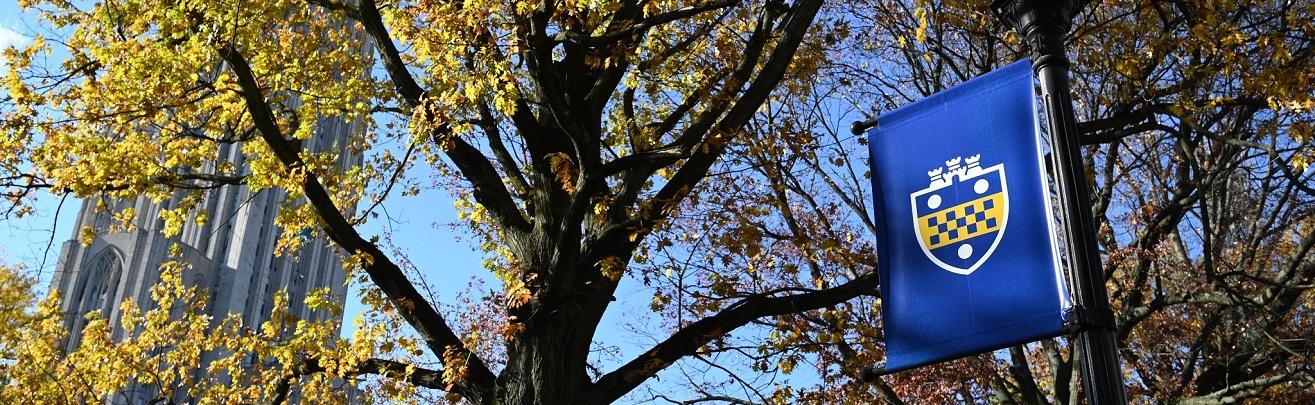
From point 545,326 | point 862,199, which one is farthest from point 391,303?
point 862,199

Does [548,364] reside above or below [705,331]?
below

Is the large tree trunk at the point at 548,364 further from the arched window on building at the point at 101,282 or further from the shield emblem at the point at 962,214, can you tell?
the arched window on building at the point at 101,282

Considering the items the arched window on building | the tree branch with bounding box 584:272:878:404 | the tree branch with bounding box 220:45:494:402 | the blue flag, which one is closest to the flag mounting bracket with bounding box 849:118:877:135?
the blue flag

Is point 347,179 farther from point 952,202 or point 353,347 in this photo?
point 952,202

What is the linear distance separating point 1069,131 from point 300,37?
31.2 feet

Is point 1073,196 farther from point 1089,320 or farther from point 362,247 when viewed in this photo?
point 362,247

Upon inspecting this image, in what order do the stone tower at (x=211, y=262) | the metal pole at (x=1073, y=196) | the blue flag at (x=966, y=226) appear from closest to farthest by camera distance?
the metal pole at (x=1073, y=196)
the blue flag at (x=966, y=226)
the stone tower at (x=211, y=262)

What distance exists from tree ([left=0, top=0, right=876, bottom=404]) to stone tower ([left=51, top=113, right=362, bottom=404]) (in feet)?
134

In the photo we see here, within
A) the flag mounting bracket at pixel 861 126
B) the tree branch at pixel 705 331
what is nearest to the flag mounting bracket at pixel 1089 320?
the flag mounting bracket at pixel 861 126

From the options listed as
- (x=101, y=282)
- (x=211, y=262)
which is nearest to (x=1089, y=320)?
(x=101, y=282)

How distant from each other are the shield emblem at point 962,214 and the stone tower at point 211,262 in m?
47.9

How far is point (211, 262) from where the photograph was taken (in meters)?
67.7

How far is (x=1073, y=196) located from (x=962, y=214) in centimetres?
110

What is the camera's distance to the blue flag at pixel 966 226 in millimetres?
5809
